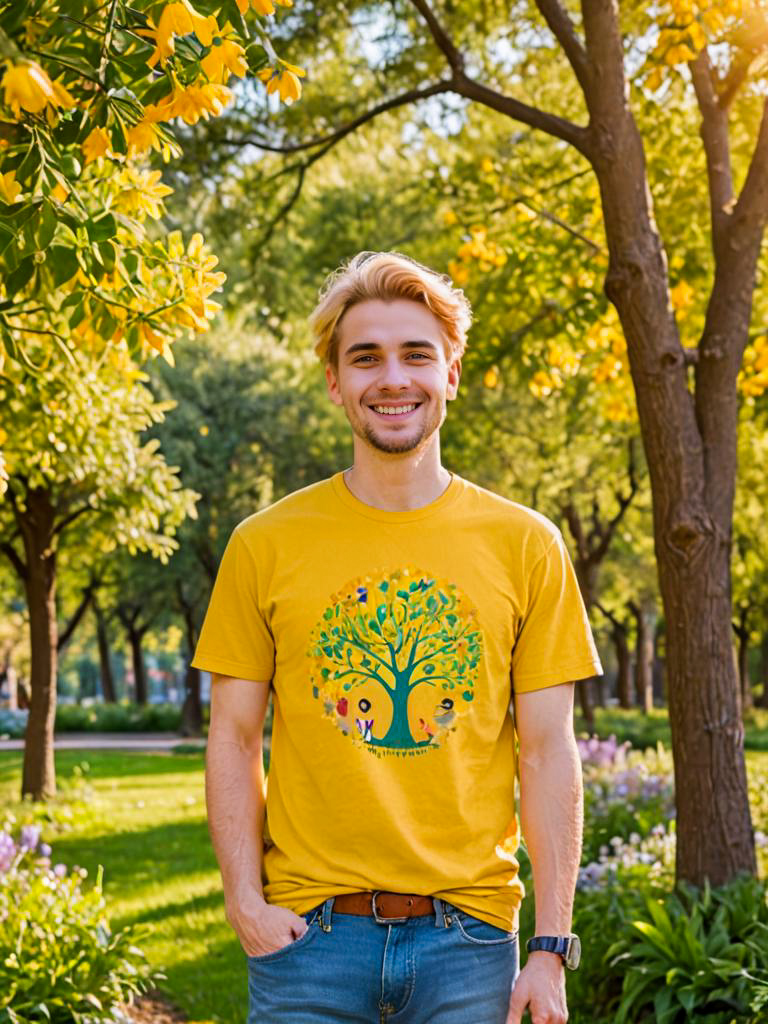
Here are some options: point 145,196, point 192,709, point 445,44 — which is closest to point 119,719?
point 192,709

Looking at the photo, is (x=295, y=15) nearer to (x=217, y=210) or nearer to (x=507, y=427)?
(x=217, y=210)

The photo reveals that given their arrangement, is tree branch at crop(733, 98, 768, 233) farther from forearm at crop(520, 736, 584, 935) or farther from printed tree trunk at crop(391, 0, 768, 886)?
forearm at crop(520, 736, 584, 935)

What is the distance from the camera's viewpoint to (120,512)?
10891 millimetres

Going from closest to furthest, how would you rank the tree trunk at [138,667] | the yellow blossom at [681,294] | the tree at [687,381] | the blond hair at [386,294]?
the blond hair at [386,294] < the tree at [687,381] < the yellow blossom at [681,294] < the tree trunk at [138,667]

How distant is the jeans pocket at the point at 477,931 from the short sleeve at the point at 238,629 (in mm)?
604

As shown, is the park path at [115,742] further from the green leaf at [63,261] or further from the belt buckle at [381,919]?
the belt buckle at [381,919]

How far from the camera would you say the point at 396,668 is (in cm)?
249

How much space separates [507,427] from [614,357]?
10.1 metres

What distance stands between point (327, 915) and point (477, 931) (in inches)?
11.3

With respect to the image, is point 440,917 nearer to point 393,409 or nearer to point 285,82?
point 393,409

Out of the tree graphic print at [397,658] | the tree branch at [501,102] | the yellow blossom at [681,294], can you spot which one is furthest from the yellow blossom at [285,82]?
the yellow blossom at [681,294]

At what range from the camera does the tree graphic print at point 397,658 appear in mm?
2453

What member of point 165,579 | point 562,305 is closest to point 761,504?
point 165,579

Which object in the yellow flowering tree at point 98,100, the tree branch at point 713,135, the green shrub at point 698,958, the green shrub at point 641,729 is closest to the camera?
the yellow flowering tree at point 98,100
